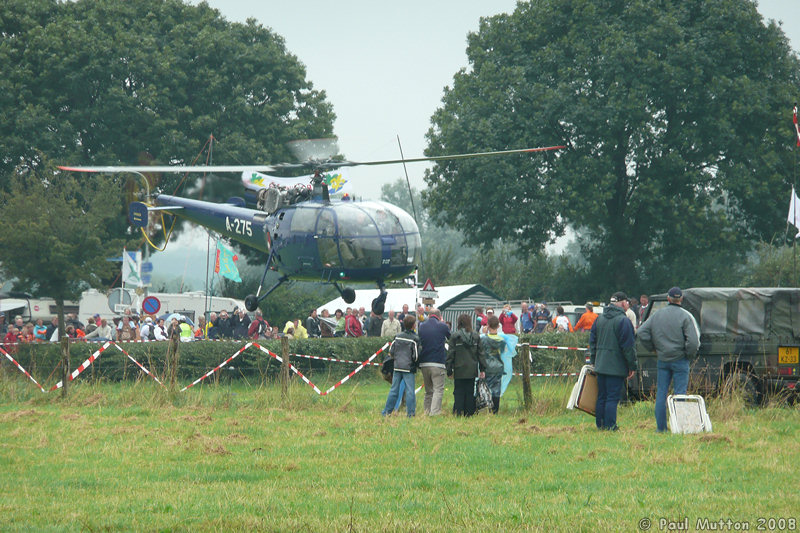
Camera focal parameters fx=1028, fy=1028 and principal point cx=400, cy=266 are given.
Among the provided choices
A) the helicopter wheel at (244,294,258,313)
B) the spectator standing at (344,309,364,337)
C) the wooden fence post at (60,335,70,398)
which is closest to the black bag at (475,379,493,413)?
the wooden fence post at (60,335,70,398)

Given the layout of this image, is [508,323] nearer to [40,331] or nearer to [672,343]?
[672,343]

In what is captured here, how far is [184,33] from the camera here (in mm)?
52312

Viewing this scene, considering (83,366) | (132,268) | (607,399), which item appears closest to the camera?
(607,399)

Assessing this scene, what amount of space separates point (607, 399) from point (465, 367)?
2926 millimetres

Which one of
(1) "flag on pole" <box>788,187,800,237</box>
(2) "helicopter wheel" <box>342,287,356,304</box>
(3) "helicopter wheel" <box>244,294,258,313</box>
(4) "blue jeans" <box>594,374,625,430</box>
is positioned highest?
(1) "flag on pole" <box>788,187,800,237</box>

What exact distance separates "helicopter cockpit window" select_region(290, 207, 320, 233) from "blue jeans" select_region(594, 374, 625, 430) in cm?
1167

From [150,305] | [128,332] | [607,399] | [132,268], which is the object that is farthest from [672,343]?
[132,268]

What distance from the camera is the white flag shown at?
122 ft

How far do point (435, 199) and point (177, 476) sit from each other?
37166 mm

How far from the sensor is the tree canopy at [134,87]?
4828cm

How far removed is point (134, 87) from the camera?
5081cm

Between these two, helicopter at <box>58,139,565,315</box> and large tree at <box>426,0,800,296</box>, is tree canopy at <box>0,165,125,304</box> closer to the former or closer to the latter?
large tree at <box>426,0,800,296</box>

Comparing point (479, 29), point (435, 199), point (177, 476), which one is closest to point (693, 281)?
point (435, 199)

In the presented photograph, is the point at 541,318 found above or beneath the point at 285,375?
above
